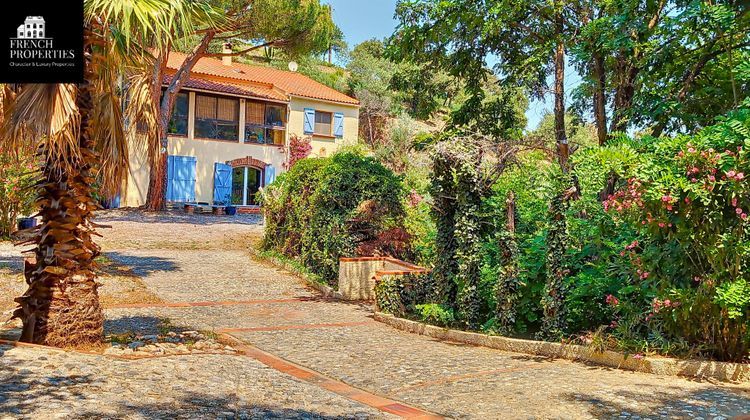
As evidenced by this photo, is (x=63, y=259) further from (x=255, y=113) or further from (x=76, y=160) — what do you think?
(x=255, y=113)

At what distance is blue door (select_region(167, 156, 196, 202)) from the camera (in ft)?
97.5

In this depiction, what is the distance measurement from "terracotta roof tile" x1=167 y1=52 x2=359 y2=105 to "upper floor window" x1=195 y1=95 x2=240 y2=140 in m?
1.66

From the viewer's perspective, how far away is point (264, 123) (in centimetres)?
3316

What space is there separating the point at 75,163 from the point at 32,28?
151 centimetres

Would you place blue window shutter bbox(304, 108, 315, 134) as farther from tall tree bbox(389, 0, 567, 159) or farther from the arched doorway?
tall tree bbox(389, 0, 567, 159)

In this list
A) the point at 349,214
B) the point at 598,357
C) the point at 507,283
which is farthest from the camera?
the point at 349,214

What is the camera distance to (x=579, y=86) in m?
12.8

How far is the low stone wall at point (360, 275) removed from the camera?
12.9m

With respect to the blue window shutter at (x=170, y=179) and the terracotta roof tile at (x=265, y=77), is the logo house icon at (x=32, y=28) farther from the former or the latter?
the terracotta roof tile at (x=265, y=77)

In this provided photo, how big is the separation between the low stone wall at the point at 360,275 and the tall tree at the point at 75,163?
6.02 metres

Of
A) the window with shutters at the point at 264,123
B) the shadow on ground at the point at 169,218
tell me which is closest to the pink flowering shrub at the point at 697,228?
the shadow on ground at the point at 169,218

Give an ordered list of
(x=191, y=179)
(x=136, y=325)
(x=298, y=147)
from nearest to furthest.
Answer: (x=136, y=325)
(x=191, y=179)
(x=298, y=147)

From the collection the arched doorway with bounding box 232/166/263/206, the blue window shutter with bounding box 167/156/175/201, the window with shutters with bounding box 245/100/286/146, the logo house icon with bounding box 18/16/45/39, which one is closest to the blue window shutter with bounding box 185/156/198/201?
the blue window shutter with bounding box 167/156/175/201

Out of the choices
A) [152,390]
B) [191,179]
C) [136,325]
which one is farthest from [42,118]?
[191,179]
